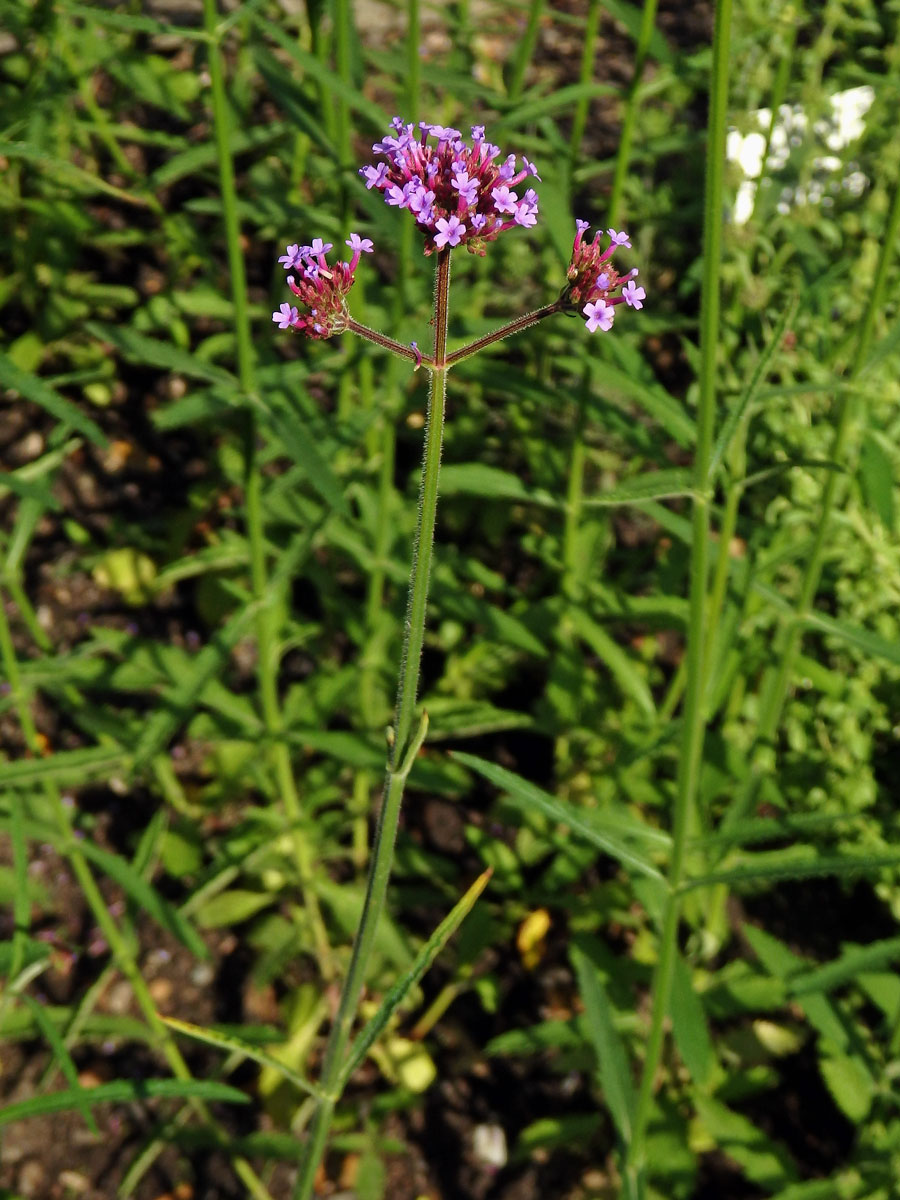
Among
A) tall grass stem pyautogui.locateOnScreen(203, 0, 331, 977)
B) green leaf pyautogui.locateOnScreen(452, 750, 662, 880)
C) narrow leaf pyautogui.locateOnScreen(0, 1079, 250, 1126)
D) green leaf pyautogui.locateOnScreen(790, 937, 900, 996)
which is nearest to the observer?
green leaf pyautogui.locateOnScreen(452, 750, 662, 880)

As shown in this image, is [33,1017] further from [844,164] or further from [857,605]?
[844,164]

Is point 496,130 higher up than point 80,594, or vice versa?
point 496,130

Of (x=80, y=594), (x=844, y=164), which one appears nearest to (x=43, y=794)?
(x=80, y=594)

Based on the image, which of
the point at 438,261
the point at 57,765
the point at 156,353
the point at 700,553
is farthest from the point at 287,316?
the point at 57,765

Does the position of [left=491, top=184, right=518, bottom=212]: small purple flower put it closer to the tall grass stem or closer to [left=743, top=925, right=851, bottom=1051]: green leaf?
the tall grass stem

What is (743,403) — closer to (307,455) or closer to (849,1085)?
(307,455)

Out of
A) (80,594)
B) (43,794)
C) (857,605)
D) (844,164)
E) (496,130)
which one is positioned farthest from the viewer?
(80,594)

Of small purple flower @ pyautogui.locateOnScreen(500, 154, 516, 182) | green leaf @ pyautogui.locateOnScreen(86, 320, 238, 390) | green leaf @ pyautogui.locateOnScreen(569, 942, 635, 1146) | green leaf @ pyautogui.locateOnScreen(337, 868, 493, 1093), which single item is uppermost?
green leaf @ pyautogui.locateOnScreen(86, 320, 238, 390)

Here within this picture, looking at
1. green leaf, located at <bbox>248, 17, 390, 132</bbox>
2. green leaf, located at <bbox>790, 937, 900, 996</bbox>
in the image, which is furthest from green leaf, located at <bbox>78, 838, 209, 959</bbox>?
green leaf, located at <bbox>248, 17, 390, 132</bbox>
